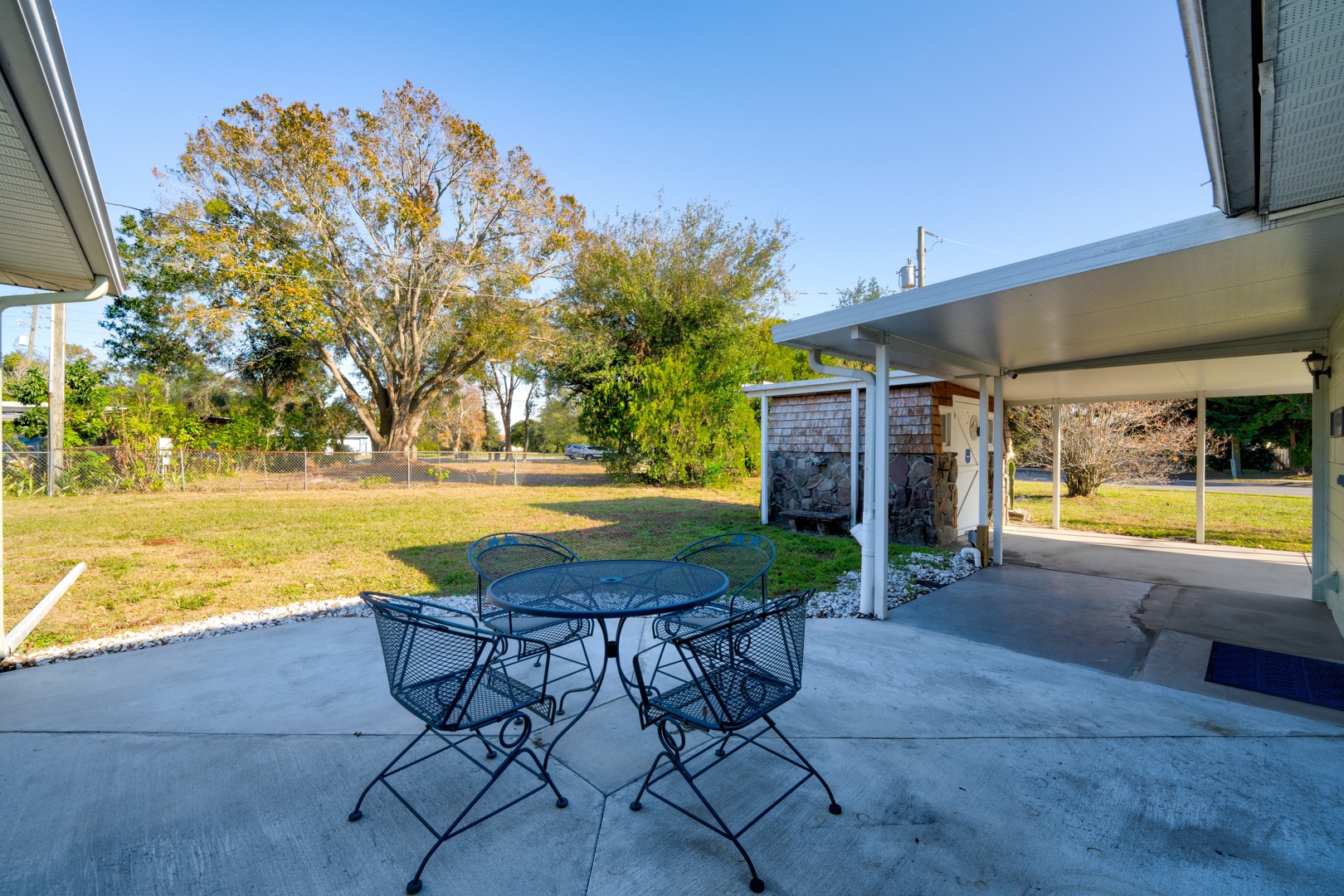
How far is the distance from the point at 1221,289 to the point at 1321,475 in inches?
125

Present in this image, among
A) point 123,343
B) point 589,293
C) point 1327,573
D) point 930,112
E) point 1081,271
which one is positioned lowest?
point 1327,573

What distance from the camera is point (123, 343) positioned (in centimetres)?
1653

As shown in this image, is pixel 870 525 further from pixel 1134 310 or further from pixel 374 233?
pixel 374 233

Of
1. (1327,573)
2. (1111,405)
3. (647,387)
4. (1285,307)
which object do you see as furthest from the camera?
(647,387)

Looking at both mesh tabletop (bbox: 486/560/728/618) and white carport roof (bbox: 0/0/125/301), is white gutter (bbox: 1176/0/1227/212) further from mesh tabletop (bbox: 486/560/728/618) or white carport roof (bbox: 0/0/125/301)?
white carport roof (bbox: 0/0/125/301)

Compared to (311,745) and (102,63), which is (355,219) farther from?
(311,745)

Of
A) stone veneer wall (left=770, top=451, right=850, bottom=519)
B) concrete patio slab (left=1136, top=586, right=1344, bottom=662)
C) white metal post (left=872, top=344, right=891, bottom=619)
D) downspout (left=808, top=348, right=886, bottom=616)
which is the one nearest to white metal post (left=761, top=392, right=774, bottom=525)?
stone veneer wall (left=770, top=451, right=850, bottom=519)

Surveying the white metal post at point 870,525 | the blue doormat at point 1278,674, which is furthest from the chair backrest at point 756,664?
the blue doormat at point 1278,674

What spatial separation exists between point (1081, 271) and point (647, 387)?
37.1ft

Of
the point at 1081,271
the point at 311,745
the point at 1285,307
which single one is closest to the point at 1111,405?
the point at 1285,307

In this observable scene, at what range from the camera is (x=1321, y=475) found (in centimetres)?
488

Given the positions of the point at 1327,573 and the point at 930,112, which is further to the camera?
the point at 930,112

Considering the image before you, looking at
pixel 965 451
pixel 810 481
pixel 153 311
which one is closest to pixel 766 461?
pixel 810 481

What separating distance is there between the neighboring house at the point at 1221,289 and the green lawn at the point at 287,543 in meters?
2.50
